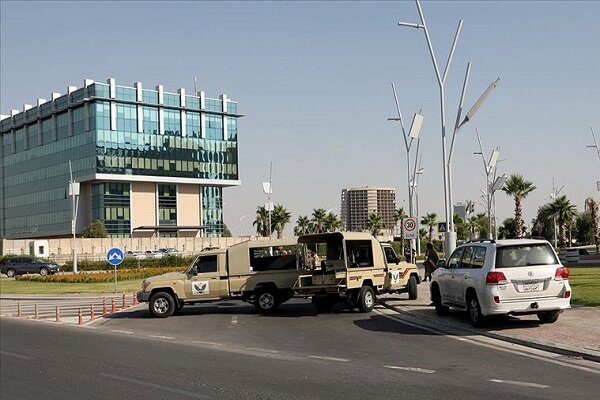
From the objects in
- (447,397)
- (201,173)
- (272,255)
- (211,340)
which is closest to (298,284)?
(272,255)

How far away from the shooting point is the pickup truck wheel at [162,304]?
74.7 ft

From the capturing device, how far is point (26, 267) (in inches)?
2375

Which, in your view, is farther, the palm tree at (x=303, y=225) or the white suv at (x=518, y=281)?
the palm tree at (x=303, y=225)

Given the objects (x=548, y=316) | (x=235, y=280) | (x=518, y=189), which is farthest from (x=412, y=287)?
(x=518, y=189)

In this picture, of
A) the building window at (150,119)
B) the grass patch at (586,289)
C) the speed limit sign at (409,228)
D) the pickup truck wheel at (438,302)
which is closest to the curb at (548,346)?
the pickup truck wheel at (438,302)

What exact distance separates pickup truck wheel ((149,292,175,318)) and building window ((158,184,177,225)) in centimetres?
8504

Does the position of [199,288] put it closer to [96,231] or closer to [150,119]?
[96,231]

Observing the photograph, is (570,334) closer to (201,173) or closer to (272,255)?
(272,255)

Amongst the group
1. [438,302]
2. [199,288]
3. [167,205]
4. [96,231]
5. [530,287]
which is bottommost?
[438,302]

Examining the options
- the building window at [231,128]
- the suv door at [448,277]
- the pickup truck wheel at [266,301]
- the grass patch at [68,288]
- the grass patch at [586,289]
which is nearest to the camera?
the suv door at [448,277]

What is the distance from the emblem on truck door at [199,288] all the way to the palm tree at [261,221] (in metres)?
75.6

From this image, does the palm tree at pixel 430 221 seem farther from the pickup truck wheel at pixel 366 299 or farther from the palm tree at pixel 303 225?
the pickup truck wheel at pixel 366 299

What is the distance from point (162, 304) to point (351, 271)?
6.06 m

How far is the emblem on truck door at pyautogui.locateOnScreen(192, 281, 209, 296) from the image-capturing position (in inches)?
898
